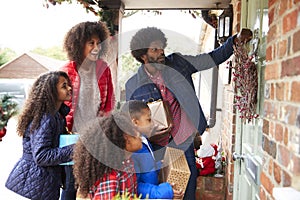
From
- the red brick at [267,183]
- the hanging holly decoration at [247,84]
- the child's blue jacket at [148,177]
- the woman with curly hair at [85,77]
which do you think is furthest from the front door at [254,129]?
the woman with curly hair at [85,77]

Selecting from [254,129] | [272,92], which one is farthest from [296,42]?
[254,129]

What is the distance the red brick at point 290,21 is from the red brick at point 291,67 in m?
0.09

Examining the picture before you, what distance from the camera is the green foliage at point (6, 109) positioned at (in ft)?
8.30

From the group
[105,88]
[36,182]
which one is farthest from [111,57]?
[36,182]

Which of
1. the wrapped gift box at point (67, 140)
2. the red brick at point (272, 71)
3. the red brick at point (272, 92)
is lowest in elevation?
the wrapped gift box at point (67, 140)

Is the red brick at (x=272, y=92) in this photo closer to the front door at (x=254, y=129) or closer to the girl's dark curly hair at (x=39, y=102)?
the front door at (x=254, y=129)

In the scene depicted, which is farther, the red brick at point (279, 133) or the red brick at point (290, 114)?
the red brick at point (279, 133)

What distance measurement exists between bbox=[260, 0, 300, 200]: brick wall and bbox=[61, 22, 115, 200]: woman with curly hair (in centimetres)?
118

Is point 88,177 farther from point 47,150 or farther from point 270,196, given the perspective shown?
point 270,196

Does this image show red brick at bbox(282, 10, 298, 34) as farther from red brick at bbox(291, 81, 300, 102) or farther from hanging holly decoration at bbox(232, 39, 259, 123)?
hanging holly decoration at bbox(232, 39, 259, 123)

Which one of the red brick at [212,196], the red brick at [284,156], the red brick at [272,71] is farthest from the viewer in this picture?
the red brick at [212,196]

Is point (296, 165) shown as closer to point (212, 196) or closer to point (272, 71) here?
point (272, 71)

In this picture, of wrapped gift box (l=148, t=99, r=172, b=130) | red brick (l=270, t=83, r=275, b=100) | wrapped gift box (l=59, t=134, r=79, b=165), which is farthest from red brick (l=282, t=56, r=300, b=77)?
wrapped gift box (l=148, t=99, r=172, b=130)

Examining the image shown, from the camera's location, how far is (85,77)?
7.50ft
